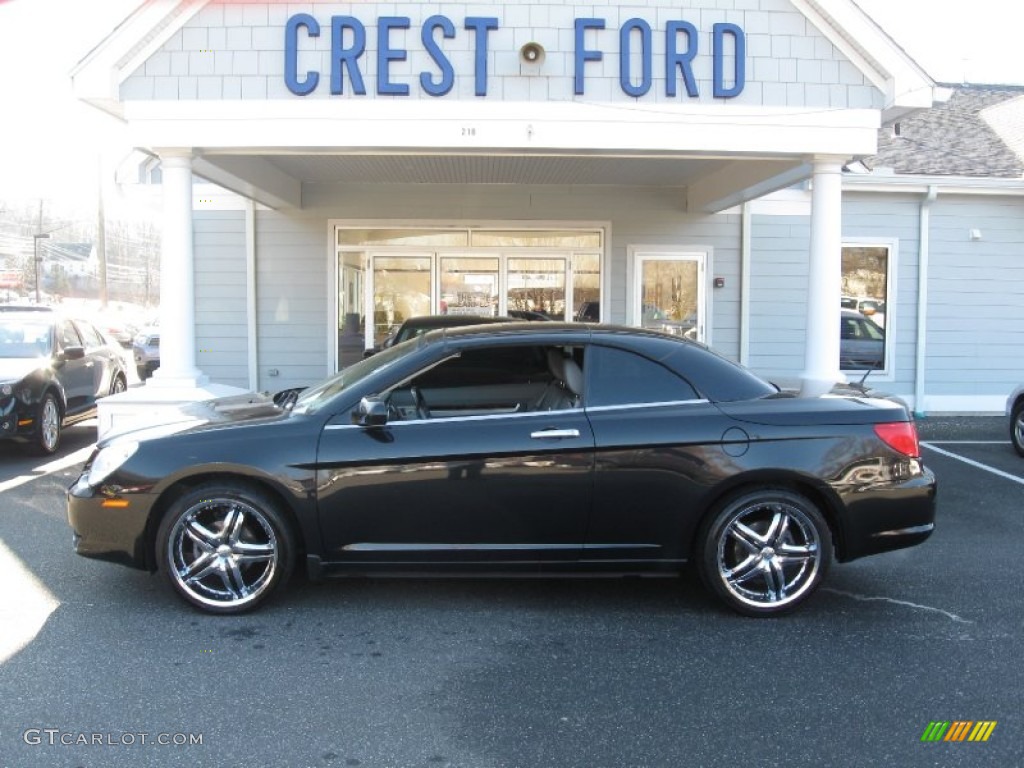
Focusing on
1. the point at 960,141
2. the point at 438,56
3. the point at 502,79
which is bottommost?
the point at 502,79

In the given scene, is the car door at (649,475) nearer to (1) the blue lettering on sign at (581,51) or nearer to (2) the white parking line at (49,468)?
(1) the blue lettering on sign at (581,51)

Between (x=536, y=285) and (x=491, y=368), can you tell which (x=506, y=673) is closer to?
(x=491, y=368)

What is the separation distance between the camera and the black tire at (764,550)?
188 inches

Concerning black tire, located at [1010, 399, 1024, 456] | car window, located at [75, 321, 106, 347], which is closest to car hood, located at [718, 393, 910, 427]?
black tire, located at [1010, 399, 1024, 456]

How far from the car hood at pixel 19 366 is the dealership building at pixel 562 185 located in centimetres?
155

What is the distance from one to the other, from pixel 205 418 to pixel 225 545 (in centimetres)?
77

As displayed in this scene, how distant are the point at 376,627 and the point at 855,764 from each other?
7.78 feet

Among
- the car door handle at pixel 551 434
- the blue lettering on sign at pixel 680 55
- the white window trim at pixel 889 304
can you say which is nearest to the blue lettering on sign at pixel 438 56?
the blue lettering on sign at pixel 680 55

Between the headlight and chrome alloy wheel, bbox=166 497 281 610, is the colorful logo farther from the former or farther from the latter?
the headlight

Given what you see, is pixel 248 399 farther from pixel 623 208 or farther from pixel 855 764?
pixel 623 208

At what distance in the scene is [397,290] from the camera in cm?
1288

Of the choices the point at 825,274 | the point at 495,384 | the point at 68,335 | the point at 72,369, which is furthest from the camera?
the point at 68,335

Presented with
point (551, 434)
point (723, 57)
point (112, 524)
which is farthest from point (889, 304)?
point (112, 524)

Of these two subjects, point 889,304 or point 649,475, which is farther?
point 889,304
